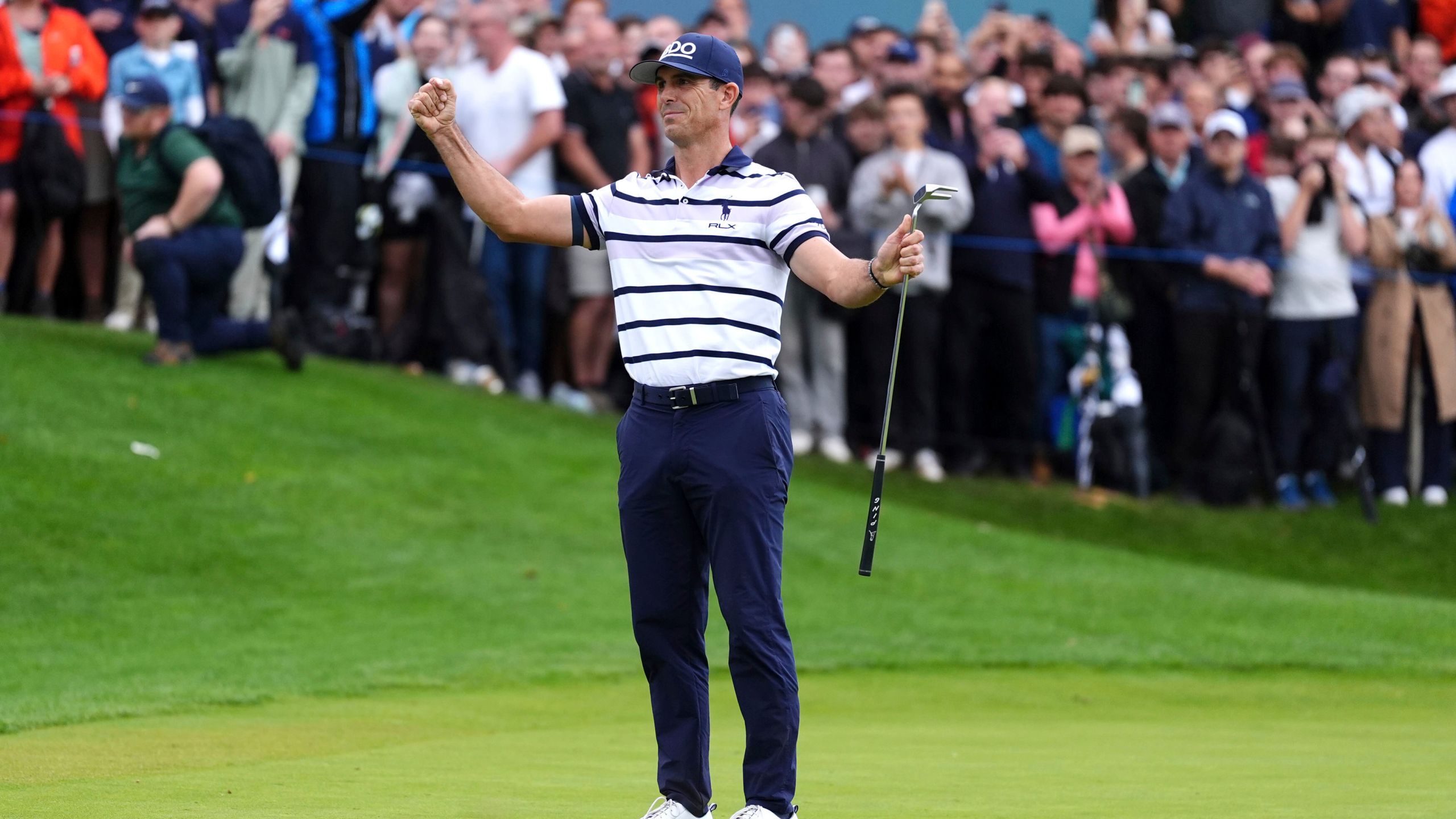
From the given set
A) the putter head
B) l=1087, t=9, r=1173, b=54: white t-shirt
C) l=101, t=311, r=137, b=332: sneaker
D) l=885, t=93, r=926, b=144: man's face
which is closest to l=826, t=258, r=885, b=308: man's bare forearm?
the putter head

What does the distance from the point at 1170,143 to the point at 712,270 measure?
11243 mm

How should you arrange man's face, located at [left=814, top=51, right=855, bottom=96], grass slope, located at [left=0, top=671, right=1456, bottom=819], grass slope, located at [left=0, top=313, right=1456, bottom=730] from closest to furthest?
grass slope, located at [left=0, top=671, right=1456, bottom=819] < grass slope, located at [left=0, top=313, right=1456, bottom=730] < man's face, located at [left=814, top=51, right=855, bottom=96]

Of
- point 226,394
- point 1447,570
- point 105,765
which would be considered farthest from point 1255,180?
point 105,765

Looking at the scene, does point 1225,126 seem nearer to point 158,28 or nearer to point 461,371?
point 461,371

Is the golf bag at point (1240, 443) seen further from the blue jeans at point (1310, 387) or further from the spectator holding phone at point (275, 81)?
the spectator holding phone at point (275, 81)

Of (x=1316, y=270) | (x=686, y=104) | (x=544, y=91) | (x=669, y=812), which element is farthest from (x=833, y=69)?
(x=669, y=812)

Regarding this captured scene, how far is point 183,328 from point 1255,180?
8.57m

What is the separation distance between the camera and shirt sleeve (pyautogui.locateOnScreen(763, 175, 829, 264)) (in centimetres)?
550

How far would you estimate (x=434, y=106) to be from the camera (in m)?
5.75

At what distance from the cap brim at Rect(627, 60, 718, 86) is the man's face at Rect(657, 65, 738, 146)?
18mm

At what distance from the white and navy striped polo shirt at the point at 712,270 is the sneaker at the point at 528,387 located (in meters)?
10.7

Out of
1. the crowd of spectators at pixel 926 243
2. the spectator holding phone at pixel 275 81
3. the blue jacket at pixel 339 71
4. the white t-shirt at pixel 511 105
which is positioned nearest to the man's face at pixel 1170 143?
the crowd of spectators at pixel 926 243

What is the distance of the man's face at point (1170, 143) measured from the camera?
15945mm

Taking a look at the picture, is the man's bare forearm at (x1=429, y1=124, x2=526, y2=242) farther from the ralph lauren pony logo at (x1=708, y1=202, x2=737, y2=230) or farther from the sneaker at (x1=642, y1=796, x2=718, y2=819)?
the sneaker at (x1=642, y1=796, x2=718, y2=819)
